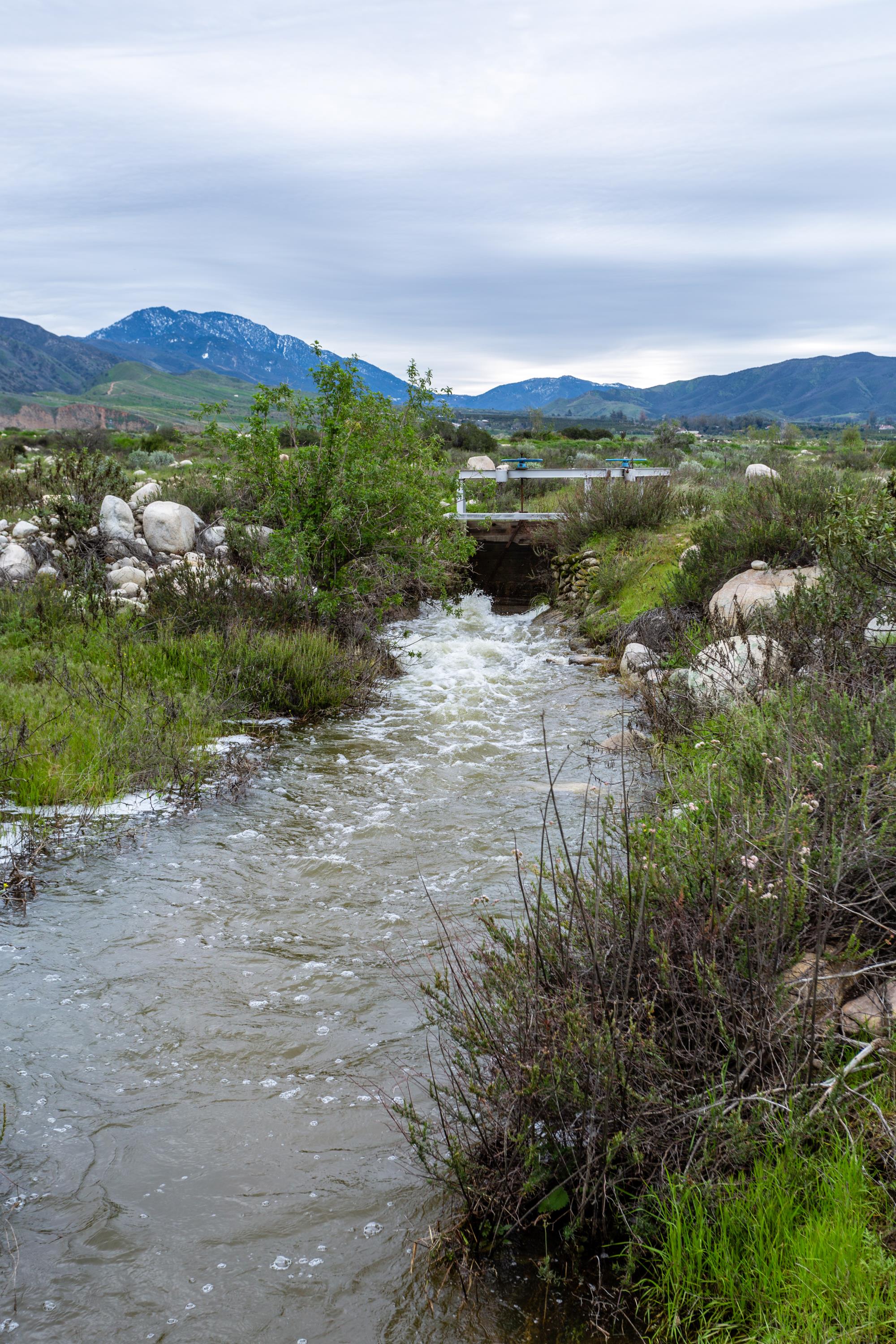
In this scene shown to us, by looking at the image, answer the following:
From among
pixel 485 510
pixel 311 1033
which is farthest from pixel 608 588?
pixel 311 1033

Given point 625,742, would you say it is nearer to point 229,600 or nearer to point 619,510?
point 229,600

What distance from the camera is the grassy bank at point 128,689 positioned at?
252 inches

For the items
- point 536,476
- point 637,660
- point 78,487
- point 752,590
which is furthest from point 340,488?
point 536,476

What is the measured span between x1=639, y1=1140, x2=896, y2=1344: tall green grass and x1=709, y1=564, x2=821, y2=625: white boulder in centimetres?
633

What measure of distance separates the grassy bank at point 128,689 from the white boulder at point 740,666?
3908 millimetres

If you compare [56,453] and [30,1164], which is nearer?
[30,1164]

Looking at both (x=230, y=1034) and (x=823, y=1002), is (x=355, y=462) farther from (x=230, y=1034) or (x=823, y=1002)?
(x=823, y=1002)

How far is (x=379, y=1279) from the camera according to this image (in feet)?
8.63

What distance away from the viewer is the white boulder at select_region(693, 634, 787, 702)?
20.7ft

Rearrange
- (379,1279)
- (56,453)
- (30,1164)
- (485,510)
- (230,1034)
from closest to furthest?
(379,1279)
(30,1164)
(230,1034)
(56,453)
(485,510)

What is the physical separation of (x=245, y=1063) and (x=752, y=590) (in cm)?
751

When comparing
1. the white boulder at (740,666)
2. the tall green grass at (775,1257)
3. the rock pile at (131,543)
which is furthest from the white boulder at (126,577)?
the tall green grass at (775,1257)

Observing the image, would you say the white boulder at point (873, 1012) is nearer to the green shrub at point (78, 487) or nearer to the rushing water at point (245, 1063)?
the rushing water at point (245, 1063)

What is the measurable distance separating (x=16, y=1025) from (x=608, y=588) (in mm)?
11225
